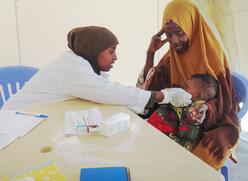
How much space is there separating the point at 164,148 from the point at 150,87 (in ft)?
2.56

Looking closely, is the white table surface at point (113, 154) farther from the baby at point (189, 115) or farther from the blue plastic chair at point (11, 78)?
the blue plastic chair at point (11, 78)

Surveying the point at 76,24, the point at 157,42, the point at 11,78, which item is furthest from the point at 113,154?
the point at 76,24

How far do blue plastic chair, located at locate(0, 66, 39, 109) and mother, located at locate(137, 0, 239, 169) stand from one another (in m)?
1.05

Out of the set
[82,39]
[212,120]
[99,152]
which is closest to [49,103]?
[82,39]

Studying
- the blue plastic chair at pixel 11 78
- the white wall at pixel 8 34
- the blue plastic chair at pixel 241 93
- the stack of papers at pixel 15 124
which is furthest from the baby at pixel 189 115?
the white wall at pixel 8 34

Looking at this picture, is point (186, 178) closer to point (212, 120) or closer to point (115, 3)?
point (212, 120)

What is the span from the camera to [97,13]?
2100 mm

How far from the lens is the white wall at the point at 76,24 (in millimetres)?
1932

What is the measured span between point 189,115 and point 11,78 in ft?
4.26

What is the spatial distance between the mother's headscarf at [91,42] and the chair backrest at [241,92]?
0.74m

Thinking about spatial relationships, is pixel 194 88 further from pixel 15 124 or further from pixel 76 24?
pixel 76 24

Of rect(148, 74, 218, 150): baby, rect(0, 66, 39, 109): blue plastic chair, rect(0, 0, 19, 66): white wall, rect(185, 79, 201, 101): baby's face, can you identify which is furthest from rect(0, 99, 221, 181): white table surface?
rect(0, 0, 19, 66): white wall

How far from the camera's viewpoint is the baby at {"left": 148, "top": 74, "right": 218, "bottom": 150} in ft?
3.88

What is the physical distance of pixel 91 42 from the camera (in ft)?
4.31
